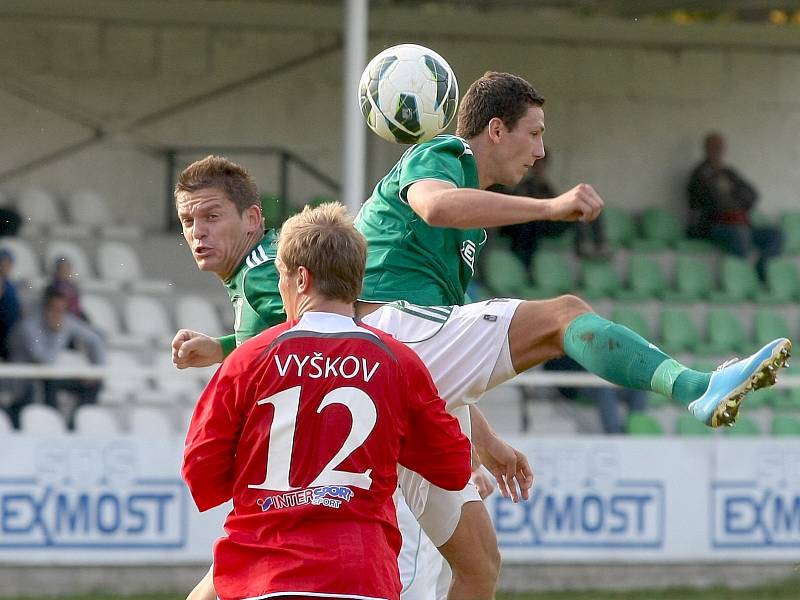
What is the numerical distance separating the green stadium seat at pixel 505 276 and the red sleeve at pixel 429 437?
9.20 m

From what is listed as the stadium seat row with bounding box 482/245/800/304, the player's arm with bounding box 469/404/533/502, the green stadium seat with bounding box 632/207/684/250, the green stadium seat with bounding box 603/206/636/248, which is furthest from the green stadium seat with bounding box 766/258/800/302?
the player's arm with bounding box 469/404/533/502

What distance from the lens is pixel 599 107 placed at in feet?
50.1

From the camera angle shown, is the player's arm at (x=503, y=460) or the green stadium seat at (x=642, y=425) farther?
the green stadium seat at (x=642, y=425)

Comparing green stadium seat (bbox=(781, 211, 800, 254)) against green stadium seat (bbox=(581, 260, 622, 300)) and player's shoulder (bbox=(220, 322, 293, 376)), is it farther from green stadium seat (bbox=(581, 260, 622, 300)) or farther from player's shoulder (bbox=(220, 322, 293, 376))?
player's shoulder (bbox=(220, 322, 293, 376))

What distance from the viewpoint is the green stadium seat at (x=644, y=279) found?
1370 cm

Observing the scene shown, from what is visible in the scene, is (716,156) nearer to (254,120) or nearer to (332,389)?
(254,120)

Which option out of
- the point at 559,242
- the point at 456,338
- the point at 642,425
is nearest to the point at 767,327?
the point at 559,242

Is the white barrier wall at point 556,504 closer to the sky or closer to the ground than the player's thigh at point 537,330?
closer to the ground

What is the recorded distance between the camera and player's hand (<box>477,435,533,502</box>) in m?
5.09

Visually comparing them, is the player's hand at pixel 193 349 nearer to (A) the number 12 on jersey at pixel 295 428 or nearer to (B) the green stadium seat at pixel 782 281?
(A) the number 12 on jersey at pixel 295 428

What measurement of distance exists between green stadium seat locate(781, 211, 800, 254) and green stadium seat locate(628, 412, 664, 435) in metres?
4.57

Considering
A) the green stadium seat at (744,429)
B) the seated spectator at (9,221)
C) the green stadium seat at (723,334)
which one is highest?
the seated spectator at (9,221)

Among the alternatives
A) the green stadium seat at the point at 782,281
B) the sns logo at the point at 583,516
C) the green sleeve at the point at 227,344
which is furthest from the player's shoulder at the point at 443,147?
the green stadium seat at the point at 782,281

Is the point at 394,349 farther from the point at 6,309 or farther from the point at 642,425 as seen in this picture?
the point at 6,309
